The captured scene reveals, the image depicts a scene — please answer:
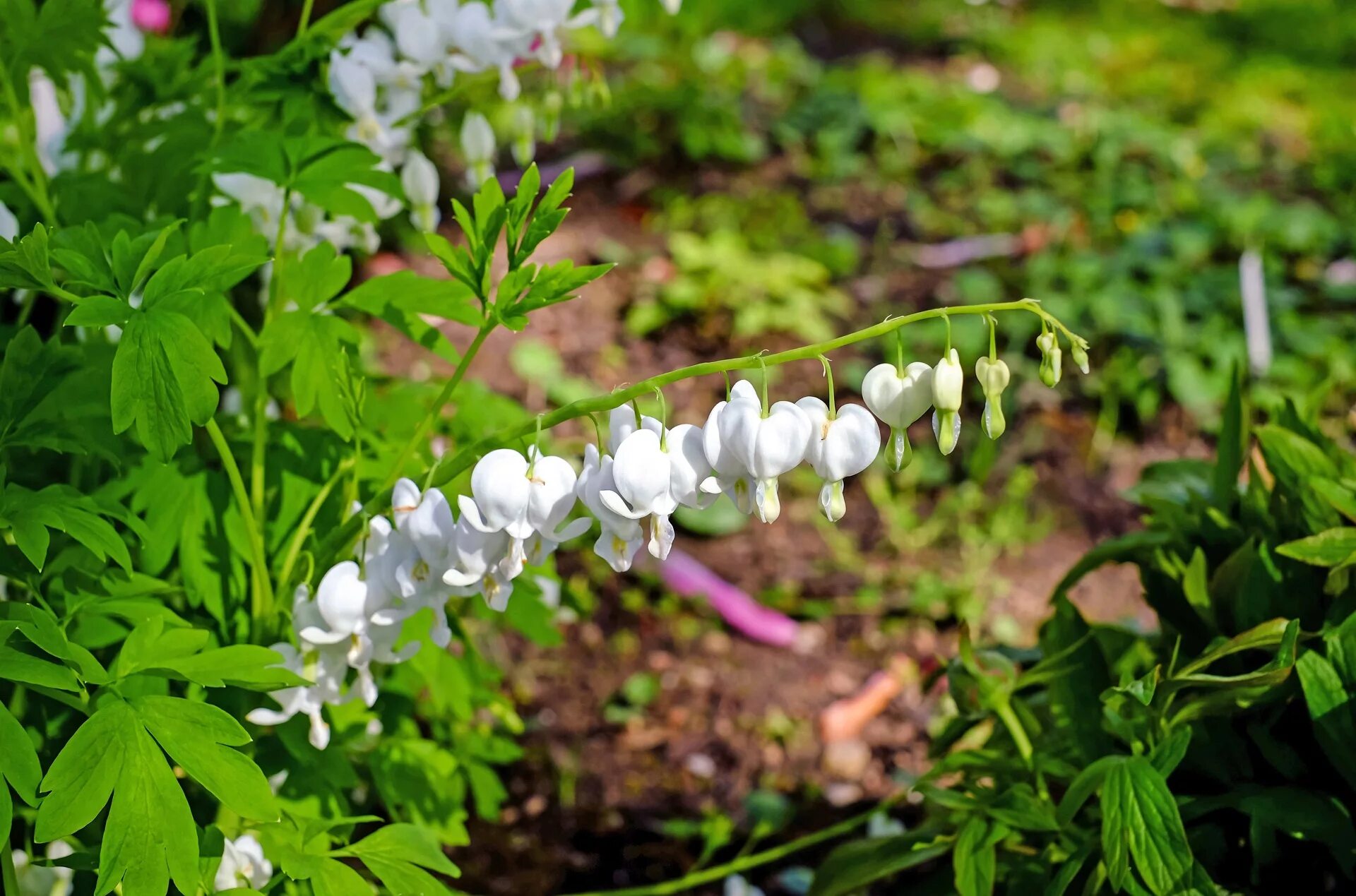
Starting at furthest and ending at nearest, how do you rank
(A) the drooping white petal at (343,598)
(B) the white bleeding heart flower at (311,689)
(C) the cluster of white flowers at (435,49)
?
(C) the cluster of white flowers at (435,49) → (B) the white bleeding heart flower at (311,689) → (A) the drooping white petal at (343,598)

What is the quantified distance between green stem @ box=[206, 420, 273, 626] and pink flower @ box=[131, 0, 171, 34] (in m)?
2.74

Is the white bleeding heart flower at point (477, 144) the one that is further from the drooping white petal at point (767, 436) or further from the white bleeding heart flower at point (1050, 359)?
the white bleeding heart flower at point (1050, 359)

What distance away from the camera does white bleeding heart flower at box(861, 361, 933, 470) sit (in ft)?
4.59

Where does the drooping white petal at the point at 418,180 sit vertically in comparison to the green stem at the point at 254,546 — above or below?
above

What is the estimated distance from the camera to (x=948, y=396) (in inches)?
52.8

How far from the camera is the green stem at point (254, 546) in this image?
5.05 feet

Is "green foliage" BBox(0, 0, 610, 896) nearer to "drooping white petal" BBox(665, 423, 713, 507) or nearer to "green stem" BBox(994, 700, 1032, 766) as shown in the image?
"drooping white petal" BBox(665, 423, 713, 507)

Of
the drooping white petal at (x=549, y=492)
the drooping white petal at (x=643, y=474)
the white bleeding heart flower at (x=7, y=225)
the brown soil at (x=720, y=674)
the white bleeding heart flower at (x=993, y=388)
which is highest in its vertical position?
the white bleeding heart flower at (x=7, y=225)

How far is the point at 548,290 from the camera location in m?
1.42

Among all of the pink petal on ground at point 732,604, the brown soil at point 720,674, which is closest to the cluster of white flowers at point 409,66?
the brown soil at point 720,674

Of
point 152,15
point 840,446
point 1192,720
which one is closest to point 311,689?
point 840,446

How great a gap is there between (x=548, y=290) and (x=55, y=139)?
135cm

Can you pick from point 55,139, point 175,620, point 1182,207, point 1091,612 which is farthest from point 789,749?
point 1182,207

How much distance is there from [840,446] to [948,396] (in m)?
0.14
